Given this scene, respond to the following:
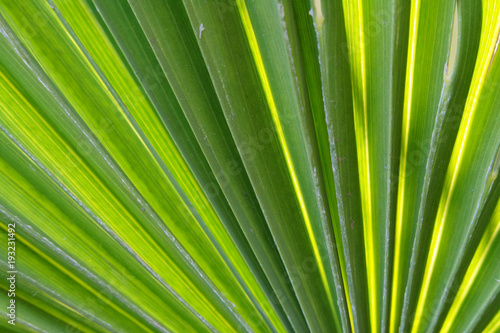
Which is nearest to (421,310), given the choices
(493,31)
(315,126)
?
(315,126)

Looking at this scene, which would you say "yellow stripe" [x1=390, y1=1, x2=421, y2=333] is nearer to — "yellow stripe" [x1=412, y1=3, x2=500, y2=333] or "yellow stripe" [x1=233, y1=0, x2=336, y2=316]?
"yellow stripe" [x1=412, y1=3, x2=500, y2=333]

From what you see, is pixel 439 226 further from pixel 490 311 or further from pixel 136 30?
pixel 136 30

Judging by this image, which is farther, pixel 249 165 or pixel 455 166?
pixel 455 166

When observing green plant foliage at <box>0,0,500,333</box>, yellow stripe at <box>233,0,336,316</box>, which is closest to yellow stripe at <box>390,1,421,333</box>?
green plant foliage at <box>0,0,500,333</box>

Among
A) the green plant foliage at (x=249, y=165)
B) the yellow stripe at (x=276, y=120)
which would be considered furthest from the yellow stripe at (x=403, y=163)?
the yellow stripe at (x=276, y=120)

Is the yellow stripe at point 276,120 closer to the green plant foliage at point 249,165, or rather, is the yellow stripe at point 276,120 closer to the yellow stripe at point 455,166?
the green plant foliage at point 249,165

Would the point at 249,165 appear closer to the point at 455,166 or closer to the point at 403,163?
the point at 403,163

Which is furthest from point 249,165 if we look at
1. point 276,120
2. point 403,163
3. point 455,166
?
point 455,166

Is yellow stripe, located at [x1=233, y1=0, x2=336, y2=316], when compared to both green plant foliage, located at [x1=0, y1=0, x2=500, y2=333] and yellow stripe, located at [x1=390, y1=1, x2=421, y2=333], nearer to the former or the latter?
green plant foliage, located at [x1=0, y1=0, x2=500, y2=333]
